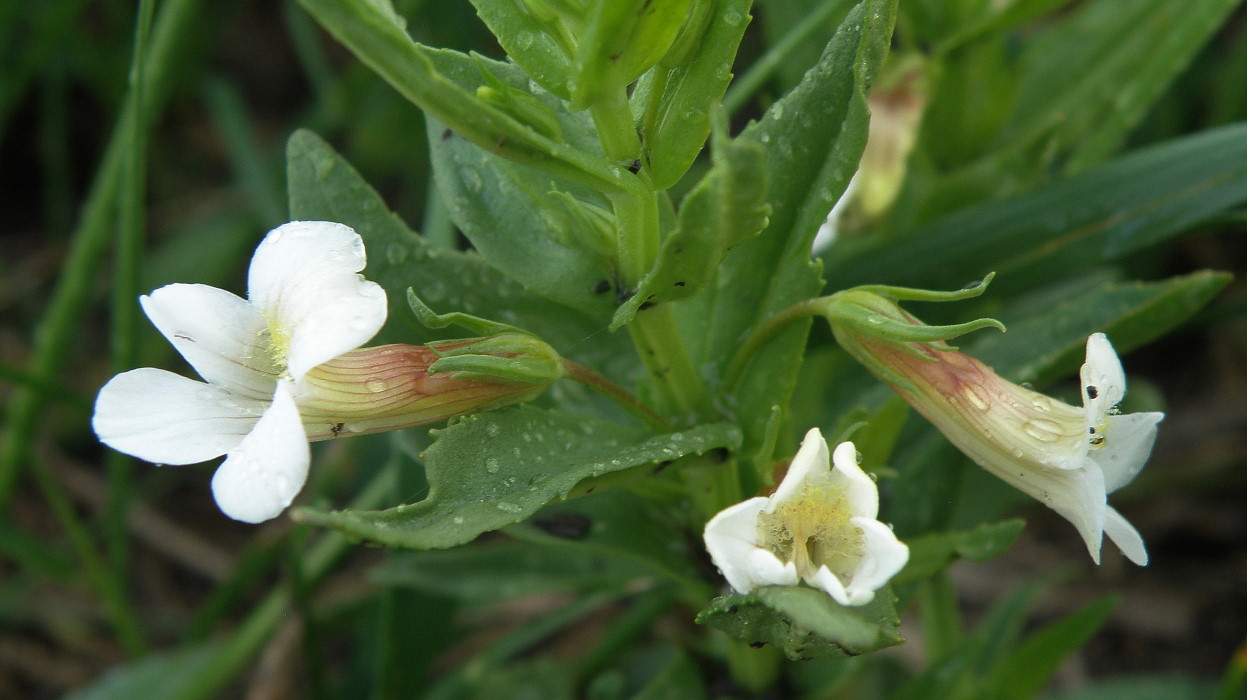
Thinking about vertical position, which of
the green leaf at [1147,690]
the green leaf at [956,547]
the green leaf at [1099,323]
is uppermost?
the green leaf at [1099,323]

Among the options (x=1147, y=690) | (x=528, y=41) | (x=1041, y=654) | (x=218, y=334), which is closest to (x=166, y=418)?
(x=218, y=334)

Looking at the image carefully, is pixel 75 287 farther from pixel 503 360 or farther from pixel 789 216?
pixel 789 216

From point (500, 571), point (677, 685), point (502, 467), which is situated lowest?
point (677, 685)

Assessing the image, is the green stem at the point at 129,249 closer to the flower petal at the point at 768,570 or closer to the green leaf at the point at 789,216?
the green leaf at the point at 789,216

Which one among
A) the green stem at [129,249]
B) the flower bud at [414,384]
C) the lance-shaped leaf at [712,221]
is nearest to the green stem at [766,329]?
the lance-shaped leaf at [712,221]

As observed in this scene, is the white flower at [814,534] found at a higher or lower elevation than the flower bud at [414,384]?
lower

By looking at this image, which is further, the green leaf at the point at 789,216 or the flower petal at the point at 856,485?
the green leaf at the point at 789,216

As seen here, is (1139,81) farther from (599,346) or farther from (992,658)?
(599,346)
